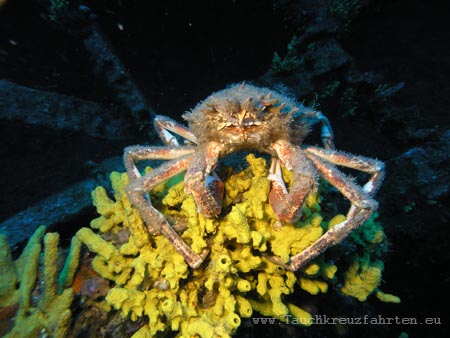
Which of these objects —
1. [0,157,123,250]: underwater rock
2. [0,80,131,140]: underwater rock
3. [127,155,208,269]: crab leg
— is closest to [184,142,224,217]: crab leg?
[127,155,208,269]: crab leg

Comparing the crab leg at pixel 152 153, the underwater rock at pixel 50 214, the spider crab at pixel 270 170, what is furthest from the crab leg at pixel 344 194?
the underwater rock at pixel 50 214

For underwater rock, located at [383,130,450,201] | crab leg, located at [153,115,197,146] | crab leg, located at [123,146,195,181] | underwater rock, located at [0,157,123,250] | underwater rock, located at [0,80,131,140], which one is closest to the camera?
crab leg, located at [123,146,195,181]

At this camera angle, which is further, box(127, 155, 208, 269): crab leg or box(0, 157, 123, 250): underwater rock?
box(0, 157, 123, 250): underwater rock

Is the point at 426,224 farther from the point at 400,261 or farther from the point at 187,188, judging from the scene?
the point at 187,188

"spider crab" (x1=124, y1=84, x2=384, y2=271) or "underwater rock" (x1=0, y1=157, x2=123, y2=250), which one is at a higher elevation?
"underwater rock" (x1=0, y1=157, x2=123, y2=250)

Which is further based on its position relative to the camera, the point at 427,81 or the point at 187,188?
the point at 427,81

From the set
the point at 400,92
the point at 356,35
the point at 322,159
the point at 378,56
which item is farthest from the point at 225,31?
the point at 322,159

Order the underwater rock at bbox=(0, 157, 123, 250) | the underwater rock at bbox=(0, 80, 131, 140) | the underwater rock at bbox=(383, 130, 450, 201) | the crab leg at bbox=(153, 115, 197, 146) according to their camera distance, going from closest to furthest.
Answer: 1. the crab leg at bbox=(153, 115, 197, 146)
2. the underwater rock at bbox=(0, 157, 123, 250)
3. the underwater rock at bbox=(383, 130, 450, 201)
4. the underwater rock at bbox=(0, 80, 131, 140)

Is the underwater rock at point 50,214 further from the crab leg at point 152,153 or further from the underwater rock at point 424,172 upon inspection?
the underwater rock at point 424,172

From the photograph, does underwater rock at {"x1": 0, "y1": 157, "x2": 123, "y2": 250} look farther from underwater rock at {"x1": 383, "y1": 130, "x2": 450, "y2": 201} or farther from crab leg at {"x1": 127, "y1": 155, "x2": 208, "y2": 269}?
underwater rock at {"x1": 383, "y1": 130, "x2": 450, "y2": 201}
